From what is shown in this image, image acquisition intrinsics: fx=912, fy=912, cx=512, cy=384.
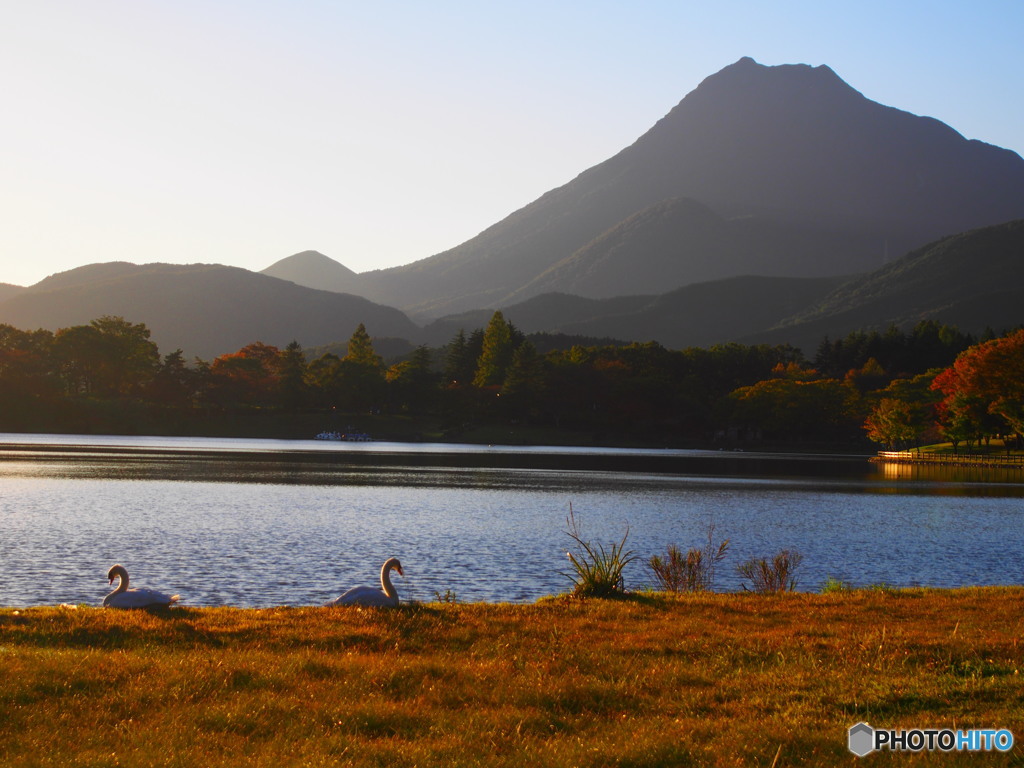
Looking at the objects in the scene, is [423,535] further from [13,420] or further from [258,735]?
[13,420]

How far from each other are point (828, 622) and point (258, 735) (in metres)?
11.4

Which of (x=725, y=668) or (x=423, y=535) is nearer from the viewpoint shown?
(x=725, y=668)

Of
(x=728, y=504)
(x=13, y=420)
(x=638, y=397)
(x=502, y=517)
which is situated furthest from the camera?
(x=638, y=397)

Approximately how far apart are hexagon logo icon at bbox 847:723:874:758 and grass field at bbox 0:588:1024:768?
13cm

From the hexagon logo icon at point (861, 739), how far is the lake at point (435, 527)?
49.6 feet

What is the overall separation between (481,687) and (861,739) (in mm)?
4478

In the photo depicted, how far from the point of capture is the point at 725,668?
12.7 m

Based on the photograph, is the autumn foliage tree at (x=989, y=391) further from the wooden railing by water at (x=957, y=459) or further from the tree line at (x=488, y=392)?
the tree line at (x=488, y=392)

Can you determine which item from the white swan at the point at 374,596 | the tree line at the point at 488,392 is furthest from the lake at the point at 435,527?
the tree line at the point at 488,392

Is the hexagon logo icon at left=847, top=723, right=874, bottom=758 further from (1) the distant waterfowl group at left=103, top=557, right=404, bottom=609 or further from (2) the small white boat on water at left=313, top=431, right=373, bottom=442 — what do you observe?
(2) the small white boat on water at left=313, top=431, right=373, bottom=442

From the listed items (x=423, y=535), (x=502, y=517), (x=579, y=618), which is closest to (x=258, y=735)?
(x=579, y=618)

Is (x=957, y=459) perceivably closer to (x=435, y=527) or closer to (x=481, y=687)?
(x=435, y=527)

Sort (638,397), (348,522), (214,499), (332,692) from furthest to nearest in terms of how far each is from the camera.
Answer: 1. (638,397)
2. (214,499)
3. (348,522)
4. (332,692)

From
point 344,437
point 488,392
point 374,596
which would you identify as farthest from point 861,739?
point 488,392
